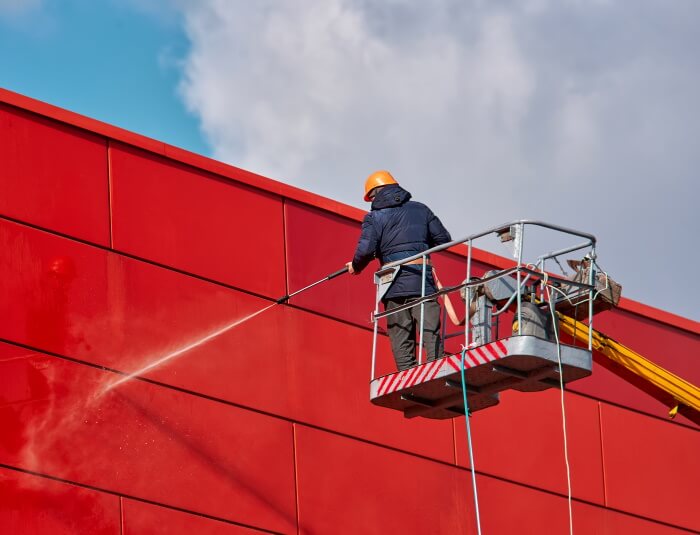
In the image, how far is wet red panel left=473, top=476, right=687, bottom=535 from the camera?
17.6 meters

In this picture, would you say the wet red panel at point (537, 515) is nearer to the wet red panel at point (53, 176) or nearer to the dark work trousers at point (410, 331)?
the dark work trousers at point (410, 331)

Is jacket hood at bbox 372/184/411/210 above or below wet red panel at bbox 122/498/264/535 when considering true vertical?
above

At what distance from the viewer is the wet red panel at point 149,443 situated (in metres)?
13.9

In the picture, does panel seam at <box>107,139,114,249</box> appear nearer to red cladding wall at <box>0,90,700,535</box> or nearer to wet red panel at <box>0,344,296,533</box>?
red cladding wall at <box>0,90,700,535</box>

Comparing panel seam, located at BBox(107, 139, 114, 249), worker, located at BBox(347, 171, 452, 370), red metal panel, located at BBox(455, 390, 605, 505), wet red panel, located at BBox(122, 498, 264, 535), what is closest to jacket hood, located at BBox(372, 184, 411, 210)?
worker, located at BBox(347, 171, 452, 370)

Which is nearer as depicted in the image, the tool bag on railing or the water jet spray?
the tool bag on railing

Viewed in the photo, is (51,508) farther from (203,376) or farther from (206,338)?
(206,338)

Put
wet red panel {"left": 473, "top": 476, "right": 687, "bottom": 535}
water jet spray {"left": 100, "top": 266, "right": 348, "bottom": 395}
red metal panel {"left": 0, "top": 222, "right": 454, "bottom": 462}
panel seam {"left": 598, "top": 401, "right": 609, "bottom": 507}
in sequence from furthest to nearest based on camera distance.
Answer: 1. panel seam {"left": 598, "top": 401, "right": 609, "bottom": 507}
2. wet red panel {"left": 473, "top": 476, "right": 687, "bottom": 535}
3. water jet spray {"left": 100, "top": 266, "right": 348, "bottom": 395}
4. red metal panel {"left": 0, "top": 222, "right": 454, "bottom": 462}

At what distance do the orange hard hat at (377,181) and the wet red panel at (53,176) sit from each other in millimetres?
2800

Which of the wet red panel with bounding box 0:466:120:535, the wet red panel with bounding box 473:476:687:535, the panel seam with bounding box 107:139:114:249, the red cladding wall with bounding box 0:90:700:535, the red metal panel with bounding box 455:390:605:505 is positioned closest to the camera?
the wet red panel with bounding box 0:466:120:535

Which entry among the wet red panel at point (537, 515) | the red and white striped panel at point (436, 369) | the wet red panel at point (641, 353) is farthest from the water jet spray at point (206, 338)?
the wet red panel at point (641, 353)

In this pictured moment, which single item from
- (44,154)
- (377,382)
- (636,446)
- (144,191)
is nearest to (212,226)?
(144,191)

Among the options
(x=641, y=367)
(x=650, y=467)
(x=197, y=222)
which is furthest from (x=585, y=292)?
(x=650, y=467)

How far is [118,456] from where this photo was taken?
1434 centimetres
